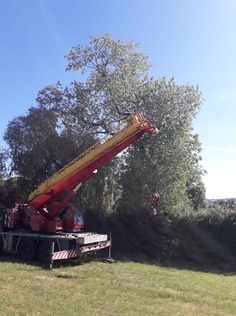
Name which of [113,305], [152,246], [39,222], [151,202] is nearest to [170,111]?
[151,202]

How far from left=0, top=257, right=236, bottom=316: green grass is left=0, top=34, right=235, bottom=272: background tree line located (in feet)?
17.6

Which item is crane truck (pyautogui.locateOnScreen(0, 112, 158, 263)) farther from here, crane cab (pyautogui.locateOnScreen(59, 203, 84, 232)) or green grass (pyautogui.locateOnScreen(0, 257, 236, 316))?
green grass (pyautogui.locateOnScreen(0, 257, 236, 316))

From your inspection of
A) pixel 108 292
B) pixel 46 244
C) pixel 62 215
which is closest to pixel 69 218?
pixel 62 215

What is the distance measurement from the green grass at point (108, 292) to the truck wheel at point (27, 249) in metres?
0.86

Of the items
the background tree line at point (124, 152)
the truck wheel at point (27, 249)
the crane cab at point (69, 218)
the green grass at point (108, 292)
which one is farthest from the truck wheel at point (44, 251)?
the background tree line at point (124, 152)

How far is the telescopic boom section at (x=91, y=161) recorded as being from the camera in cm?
1520

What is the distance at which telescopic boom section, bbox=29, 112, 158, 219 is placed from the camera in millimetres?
15203

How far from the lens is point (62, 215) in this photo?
16.4 metres

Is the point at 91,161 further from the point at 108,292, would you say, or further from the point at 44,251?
the point at 108,292

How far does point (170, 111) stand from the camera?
21047mm

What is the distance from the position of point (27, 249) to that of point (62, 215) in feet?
6.74

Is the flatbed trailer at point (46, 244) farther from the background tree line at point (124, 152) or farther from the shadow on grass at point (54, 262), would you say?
the background tree line at point (124, 152)

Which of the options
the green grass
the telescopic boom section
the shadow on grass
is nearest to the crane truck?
the telescopic boom section

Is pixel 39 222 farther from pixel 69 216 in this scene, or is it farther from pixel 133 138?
pixel 133 138
